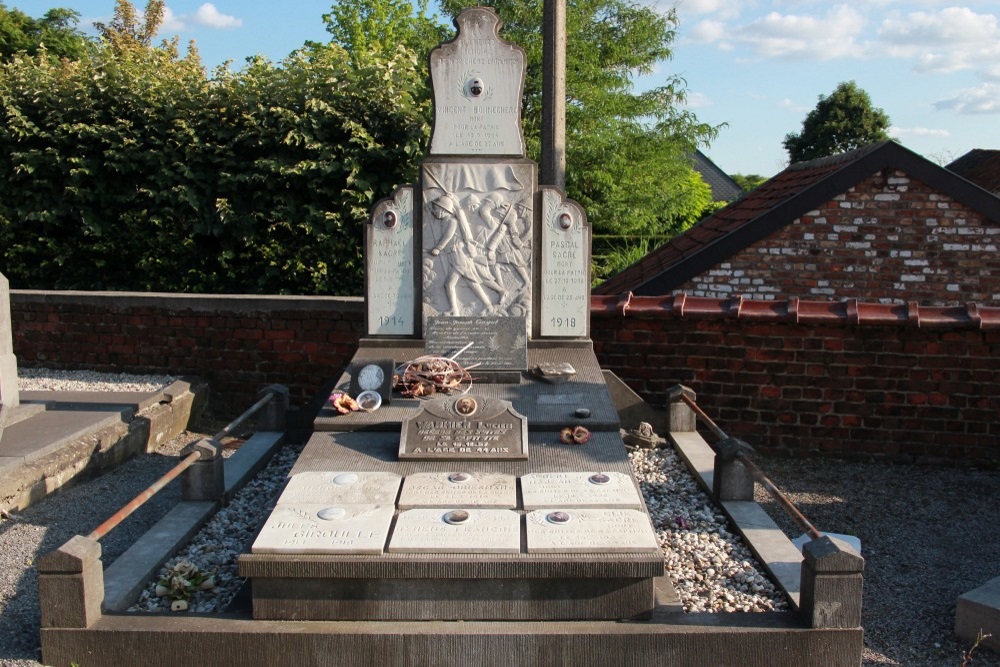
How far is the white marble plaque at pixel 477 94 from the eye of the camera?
618 centimetres

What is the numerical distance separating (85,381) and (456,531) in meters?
5.65

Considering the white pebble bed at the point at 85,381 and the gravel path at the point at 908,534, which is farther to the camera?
the white pebble bed at the point at 85,381

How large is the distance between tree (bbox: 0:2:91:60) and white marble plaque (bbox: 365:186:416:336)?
22507 millimetres

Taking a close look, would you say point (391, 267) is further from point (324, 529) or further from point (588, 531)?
point (588, 531)

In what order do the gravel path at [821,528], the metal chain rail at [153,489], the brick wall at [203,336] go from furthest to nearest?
the brick wall at [203,336] < the gravel path at [821,528] < the metal chain rail at [153,489]

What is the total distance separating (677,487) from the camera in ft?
18.5

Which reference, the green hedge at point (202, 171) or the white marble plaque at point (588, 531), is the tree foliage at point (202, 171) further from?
the white marble plaque at point (588, 531)

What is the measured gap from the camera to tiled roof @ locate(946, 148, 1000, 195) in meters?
16.4

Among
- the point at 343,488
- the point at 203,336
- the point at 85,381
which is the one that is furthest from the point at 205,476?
the point at 85,381

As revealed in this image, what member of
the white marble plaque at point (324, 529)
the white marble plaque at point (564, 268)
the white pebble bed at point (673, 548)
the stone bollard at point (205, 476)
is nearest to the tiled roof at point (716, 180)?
the white marble plaque at point (564, 268)

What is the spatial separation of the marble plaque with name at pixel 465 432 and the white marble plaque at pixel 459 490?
0.21 metres

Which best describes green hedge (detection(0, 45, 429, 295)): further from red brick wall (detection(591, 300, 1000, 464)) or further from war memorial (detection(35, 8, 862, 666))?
war memorial (detection(35, 8, 862, 666))

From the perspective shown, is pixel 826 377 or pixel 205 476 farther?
pixel 826 377

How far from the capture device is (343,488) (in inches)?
166
